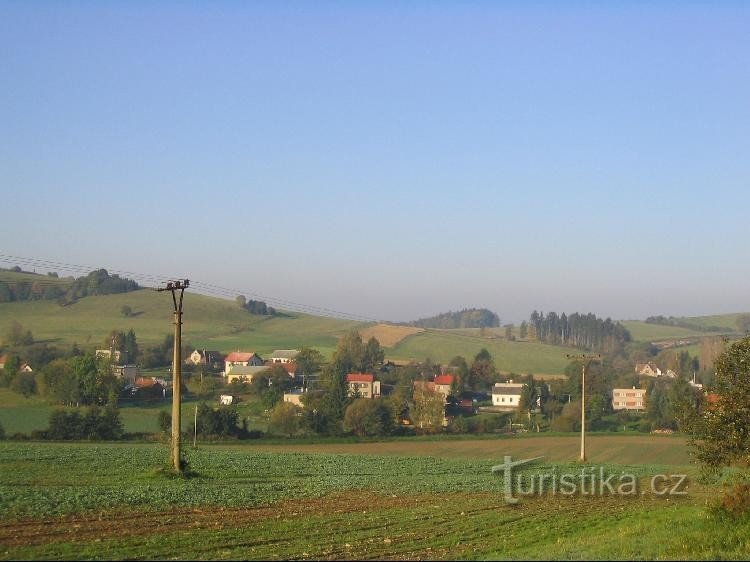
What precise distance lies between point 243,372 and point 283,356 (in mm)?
21693

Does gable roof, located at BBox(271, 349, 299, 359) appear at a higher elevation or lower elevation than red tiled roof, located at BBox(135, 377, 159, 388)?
higher

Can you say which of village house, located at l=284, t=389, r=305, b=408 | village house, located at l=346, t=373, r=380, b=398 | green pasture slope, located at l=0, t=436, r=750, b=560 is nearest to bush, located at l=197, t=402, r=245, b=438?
village house, located at l=284, t=389, r=305, b=408

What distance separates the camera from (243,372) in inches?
4478

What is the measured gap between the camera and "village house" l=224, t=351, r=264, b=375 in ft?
399

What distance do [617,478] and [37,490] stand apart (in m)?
24.0

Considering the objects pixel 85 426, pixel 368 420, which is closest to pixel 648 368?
pixel 368 420

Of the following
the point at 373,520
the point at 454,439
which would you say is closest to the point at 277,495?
the point at 373,520

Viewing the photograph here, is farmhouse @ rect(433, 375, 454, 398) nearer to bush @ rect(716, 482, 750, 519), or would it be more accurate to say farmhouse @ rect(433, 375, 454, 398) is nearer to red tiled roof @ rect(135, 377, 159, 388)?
red tiled roof @ rect(135, 377, 159, 388)

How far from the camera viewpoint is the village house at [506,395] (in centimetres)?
11131

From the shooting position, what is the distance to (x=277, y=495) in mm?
28906

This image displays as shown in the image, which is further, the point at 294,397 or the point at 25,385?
the point at 294,397

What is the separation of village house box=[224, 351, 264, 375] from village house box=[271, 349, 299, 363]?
3.78 m

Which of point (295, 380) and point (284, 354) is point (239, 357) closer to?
point (284, 354)

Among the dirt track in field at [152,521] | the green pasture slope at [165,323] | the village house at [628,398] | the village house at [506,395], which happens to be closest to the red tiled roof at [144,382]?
the green pasture slope at [165,323]
